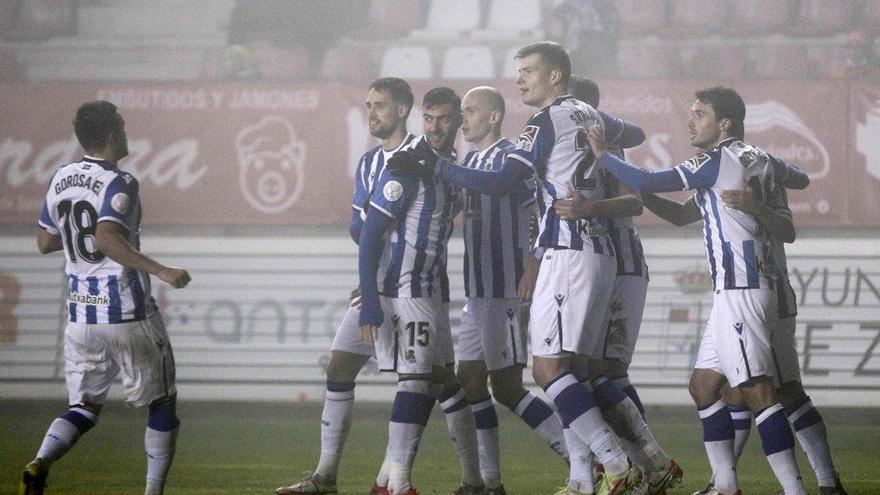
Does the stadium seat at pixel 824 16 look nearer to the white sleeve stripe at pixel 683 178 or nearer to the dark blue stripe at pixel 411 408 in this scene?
the white sleeve stripe at pixel 683 178

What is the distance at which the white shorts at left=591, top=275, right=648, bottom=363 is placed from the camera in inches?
248

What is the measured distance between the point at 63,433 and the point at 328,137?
753 cm

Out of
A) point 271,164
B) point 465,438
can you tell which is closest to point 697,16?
point 271,164

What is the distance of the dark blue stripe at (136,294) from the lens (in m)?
5.76

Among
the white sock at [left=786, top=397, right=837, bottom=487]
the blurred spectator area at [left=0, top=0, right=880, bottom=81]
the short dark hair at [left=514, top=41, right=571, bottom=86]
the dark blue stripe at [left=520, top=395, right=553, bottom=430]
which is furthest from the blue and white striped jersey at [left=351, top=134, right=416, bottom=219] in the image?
the blurred spectator area at [left=0, top=0, right=880, bottom=81]

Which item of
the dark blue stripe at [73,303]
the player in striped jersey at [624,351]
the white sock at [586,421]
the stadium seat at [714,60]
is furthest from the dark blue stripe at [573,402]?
the stadium seat at [714,60]

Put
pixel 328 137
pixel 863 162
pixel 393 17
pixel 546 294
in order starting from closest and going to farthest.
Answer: pixel 546 294
pixel 863 162
pixel 328 137
pixel 393 17

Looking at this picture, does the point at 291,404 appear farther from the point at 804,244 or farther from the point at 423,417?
the point at 423,417

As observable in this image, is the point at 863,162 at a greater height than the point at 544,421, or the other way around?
the point at 863,162

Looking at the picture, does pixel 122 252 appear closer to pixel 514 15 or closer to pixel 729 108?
pixel 729 108

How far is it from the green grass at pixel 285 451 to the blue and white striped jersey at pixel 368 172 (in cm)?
156

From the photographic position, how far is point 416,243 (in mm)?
6164

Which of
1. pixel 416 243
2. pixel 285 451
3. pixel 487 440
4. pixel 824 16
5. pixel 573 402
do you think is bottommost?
pixel 285 451

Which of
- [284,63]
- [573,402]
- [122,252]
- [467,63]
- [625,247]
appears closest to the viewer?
[122,252]
